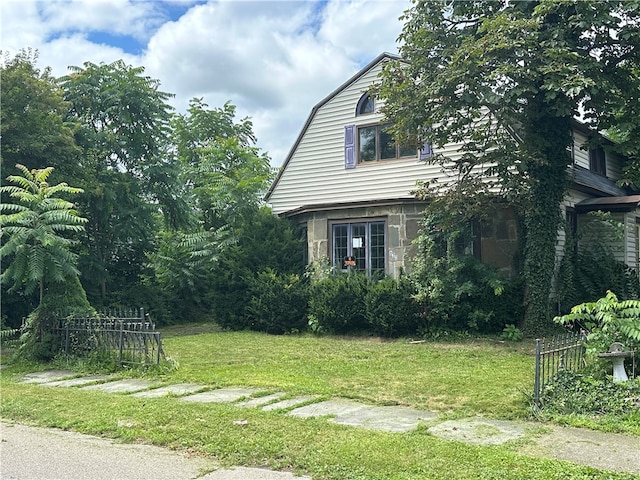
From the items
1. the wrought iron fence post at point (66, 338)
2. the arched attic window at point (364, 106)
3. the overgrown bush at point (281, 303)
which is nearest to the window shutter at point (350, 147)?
the arched attic window at point (364, 106)

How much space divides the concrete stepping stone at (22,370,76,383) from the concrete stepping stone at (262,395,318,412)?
444 cm

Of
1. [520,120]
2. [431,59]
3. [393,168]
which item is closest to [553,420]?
[520,120]

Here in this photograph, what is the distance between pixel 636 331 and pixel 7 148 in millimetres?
14644

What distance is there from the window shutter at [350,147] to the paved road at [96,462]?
1315 cm

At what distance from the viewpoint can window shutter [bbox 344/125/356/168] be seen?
60.2ft

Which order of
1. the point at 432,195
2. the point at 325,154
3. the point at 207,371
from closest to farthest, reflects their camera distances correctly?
the point at 207,371
the point at 432,195
the point at 325,154

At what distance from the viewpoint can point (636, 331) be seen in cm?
706

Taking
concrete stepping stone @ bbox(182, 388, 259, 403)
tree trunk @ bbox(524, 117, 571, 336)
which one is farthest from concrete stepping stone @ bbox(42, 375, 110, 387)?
tree trunk @ bbox(524, 117, 571, 336)

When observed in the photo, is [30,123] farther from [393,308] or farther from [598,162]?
[598,162]

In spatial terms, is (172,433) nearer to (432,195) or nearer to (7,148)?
(432,195)

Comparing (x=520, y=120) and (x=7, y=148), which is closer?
(x=520, y=120)

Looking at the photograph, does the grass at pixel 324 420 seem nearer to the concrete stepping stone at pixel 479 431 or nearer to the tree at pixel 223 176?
the concrete stepping stone at pixel 479 431

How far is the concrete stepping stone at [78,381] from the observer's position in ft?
30.9

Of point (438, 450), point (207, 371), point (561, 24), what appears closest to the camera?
point (438, 450)
